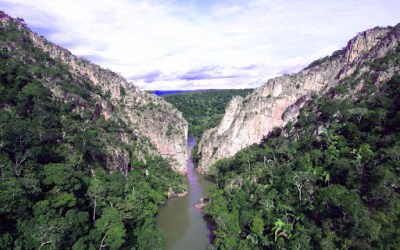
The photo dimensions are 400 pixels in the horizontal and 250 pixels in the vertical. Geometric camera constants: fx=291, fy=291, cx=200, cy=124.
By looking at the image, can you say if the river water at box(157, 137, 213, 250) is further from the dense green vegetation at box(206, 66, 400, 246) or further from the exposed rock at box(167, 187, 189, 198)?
the dense green vegetation at box(206, 66, 400, 246)

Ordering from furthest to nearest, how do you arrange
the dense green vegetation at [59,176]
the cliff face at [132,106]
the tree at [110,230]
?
the cliff face at [132,106] < the tree at [110,230] < the dense green vegetation at [59,176]

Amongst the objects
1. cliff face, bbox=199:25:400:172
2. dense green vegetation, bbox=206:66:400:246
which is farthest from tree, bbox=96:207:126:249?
cliff face, bbox=199:25:400:172

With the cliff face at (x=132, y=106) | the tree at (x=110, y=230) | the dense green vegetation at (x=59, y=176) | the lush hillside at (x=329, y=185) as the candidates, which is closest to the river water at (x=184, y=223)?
the lush hillside at (x=329, y=185)

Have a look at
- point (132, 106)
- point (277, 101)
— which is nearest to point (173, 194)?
point (132, 106)

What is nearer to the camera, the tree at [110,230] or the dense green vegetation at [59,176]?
the dense green vegetation at [59,176]

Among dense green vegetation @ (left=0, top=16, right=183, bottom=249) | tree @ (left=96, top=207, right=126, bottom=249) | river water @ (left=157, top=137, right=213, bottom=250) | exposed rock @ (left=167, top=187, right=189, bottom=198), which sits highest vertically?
dense green vegetation @ (left=0, top=16, right=183, bottom=249)

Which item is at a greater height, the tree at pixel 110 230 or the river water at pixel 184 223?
the tree at pixel 110 230

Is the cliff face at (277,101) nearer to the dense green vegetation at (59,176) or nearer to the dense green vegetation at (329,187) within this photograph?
the dense green vegetation at (329,187)
